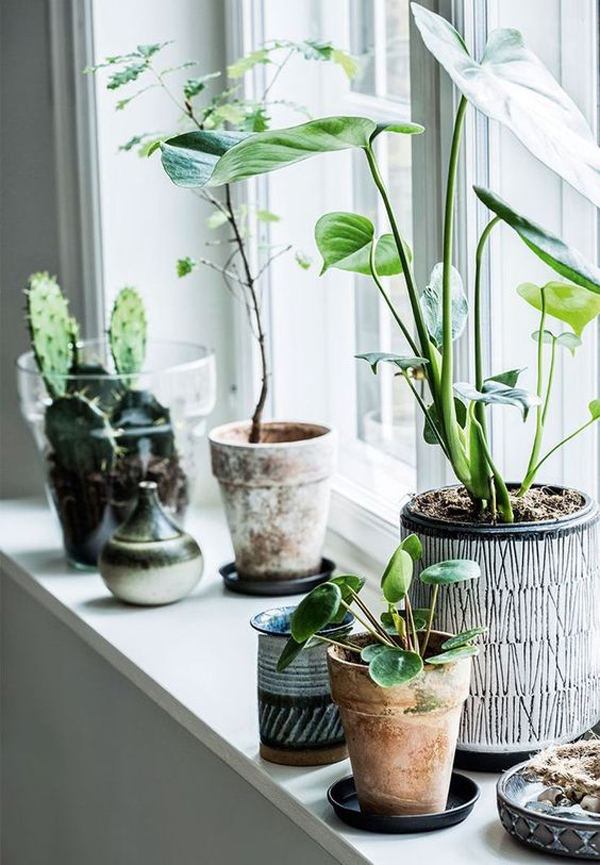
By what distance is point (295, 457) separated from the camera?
1.50 meters

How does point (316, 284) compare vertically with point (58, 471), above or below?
above

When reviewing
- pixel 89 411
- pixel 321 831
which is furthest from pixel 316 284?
pixel 321 831

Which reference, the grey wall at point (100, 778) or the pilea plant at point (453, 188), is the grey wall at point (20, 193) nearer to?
the grey wall at point (100, 778)

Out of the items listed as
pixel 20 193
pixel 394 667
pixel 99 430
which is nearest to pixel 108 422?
pixel 99 430

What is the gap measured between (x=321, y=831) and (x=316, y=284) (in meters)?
0.98

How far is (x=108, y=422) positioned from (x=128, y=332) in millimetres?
128

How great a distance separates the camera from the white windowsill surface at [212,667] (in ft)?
3.12

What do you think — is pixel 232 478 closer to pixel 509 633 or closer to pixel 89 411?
pixel 89 411

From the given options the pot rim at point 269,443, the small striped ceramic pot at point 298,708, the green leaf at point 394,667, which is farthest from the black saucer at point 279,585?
the green leaf at point 394,667

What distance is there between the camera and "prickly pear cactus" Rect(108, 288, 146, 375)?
1730 millimetres

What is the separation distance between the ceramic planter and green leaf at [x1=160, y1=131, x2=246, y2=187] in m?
0.33

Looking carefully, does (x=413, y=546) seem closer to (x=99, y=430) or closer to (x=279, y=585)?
(x=279, y=585)

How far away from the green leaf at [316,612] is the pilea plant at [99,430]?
829 mm

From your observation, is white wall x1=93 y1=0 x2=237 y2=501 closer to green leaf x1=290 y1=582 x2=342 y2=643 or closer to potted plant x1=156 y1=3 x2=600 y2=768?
potted plant x1=156 y1=3 x2=600 y2=768
